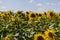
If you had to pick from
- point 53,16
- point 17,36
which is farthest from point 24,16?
point 17,36

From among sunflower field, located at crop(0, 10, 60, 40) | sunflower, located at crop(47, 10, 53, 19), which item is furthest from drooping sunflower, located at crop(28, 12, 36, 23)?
sunflower, located at crop(47, 10, 53, 19)

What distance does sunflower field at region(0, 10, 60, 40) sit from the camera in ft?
17.1

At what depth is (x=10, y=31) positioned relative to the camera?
5949mm

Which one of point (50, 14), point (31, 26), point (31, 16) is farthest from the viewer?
point (31, 16)

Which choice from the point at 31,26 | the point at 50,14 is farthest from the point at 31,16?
the point at 31,26

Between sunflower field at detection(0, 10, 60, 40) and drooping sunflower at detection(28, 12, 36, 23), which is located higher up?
drooping sunflower at detection(28, 12, 36, 23)

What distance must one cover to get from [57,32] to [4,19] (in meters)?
2.22

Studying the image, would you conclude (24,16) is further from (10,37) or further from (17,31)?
(10,37)

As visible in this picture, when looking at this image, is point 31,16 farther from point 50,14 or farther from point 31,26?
point 31,26

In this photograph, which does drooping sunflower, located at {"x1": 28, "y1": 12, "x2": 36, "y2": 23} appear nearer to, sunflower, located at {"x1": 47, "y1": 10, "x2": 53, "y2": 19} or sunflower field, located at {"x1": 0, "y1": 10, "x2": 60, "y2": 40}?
sunflower field, located at {"x1": 0, "y1": 10, "x2": 60, "y2": 40}

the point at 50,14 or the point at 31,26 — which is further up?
the point at 50,14

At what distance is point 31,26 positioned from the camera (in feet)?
20.3

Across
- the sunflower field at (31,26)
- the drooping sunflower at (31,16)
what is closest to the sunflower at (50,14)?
the sunflower field at (31,26)

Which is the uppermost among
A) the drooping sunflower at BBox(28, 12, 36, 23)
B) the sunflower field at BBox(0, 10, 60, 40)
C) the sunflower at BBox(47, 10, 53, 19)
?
the sunflower at BBox(47, 10, 53, 19)
